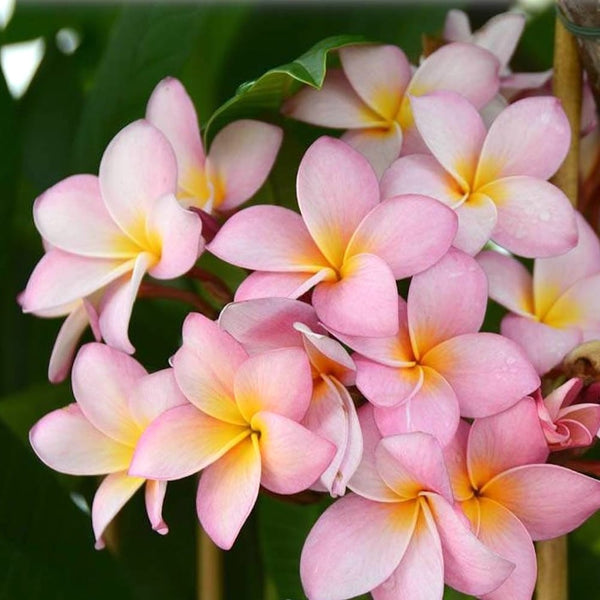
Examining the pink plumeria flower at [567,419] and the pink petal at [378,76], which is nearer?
the pink plumeria flower at [567,419]

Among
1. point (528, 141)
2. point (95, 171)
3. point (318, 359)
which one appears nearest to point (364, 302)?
point (318, 359)

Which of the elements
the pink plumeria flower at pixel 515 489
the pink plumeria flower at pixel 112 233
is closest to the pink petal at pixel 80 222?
the pink plumeria flower at pixel 112 233

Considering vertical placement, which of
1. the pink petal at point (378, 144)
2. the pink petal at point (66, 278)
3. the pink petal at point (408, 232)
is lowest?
the pink petal at point (66, 278)

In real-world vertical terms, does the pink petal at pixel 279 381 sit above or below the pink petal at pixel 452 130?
below

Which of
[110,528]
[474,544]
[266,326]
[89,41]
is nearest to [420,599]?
[474,544]

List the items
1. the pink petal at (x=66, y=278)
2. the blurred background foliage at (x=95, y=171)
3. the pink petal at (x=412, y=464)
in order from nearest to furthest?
the pink petal at (x=412, y=464) → the pink petal at (x=66, y=278) → the blurred background foliage at (x=95, y=171)

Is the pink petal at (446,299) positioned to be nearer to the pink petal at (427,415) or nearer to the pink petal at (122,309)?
the pink petal at (427,415)

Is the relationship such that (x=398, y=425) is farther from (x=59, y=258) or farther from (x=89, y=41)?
(x=89, y=41)

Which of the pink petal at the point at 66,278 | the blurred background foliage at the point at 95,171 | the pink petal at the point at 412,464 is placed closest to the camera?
the pink petal at the point at 412,464
